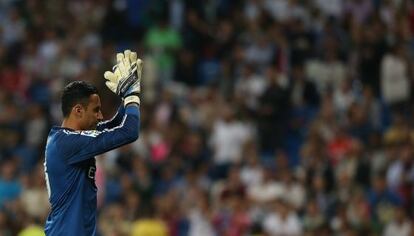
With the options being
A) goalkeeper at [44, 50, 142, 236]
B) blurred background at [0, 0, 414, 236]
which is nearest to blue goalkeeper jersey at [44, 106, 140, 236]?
goalkeeper at [44, 50, 142, 236]

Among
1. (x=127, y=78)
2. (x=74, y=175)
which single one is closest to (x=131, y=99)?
(x=127, y=78)

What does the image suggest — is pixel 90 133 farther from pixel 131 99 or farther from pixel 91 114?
pixel 131 99

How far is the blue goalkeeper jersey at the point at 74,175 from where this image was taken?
8047mm

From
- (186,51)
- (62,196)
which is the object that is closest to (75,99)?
(62,196)

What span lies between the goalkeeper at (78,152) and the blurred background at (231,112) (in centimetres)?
528

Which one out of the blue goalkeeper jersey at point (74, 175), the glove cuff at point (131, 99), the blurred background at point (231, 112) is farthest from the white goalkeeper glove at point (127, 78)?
the blurred background at point (231, 112)

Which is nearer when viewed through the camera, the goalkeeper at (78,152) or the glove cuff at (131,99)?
the goalkeeper at (78,152)

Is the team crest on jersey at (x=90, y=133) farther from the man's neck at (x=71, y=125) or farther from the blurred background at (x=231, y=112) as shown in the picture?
the blurred background at (x=231, y=112)

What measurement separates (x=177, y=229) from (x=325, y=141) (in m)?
2.80

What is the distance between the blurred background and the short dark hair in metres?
5.47

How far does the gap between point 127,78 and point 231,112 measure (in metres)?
9.96

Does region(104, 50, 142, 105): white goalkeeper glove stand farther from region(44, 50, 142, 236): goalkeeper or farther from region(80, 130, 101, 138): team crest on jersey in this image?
region(80, 130, 101, 138): team crest on jersey

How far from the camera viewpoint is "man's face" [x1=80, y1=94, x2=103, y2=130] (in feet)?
26.7

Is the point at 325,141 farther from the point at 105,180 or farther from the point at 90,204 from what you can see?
the point at 90,204
